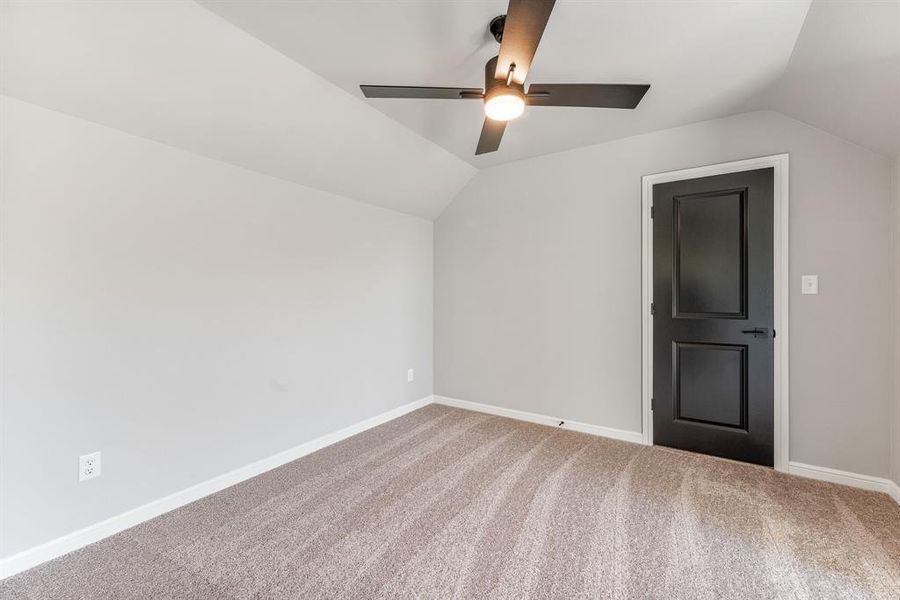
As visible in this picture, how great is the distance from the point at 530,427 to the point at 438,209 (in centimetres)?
233

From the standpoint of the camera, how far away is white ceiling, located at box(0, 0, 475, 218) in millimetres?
1490

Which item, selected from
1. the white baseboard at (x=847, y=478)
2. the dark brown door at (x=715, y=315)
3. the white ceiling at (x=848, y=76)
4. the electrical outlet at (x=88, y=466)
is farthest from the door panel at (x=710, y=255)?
the electrical outlet at (x=88, y=466)

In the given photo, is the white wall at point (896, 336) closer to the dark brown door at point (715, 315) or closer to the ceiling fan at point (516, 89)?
the dark brown door at point (715, 315)

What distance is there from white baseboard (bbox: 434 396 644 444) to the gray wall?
0.20 feet

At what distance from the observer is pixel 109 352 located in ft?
6.21

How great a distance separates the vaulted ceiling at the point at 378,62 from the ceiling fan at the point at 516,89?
304 millimetres

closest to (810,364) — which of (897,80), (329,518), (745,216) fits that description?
(745,216)

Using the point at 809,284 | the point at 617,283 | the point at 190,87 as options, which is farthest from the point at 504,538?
the point at 190,87

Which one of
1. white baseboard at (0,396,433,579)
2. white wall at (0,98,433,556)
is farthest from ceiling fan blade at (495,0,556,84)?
white baseboard at (0,396,433,579)

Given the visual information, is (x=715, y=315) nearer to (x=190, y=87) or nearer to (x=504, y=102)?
(x=504, y=102)

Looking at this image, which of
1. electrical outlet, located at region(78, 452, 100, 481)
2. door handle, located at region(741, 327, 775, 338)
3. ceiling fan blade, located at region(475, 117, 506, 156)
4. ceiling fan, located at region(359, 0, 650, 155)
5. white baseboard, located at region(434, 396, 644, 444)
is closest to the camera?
ceiling fan, located at region(359, 0, 650, 155)

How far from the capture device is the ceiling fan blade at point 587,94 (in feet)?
5.36

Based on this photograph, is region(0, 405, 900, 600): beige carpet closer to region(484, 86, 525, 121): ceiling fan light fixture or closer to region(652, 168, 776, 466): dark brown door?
region(652, 168, 776, 466): dark brown door

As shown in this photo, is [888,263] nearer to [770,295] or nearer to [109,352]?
[770,295]
